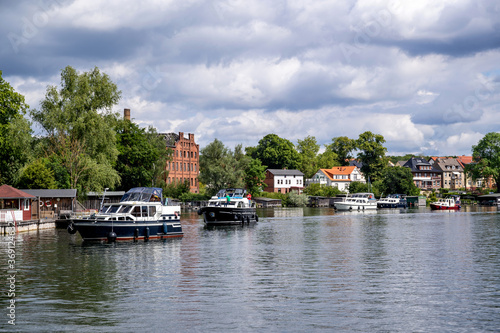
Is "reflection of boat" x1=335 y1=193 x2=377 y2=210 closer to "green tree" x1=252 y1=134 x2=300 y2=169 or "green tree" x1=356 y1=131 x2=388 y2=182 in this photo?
"green tree" x1=356 y1=131 x2=388 y2=182

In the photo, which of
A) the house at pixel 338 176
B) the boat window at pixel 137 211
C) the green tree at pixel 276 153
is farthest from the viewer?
the house at pixel 338 176

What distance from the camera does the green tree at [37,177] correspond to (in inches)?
2820

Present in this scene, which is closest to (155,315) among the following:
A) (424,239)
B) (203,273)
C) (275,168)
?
(203,273)

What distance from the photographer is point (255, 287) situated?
83.5ft

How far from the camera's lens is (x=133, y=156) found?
319 ft

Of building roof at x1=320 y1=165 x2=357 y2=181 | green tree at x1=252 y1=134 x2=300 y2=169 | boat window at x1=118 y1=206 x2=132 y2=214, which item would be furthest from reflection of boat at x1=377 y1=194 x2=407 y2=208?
boat window at x1=118 y1=206 x2=132 y2=214

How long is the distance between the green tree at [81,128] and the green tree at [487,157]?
11650 centimetres

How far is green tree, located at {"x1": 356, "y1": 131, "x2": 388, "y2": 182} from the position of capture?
16700cm

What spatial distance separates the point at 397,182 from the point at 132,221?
4765 inches

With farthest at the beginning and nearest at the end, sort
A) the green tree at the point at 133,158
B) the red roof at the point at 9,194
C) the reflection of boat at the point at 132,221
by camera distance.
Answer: the green tree at the point at 133,158
the red roof at the point at 9,194
the reflection of boat at the point at 132,221

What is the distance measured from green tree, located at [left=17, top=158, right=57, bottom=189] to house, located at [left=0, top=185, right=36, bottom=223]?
32.8 feet

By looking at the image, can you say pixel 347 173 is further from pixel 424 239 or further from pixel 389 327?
pixel 389 327

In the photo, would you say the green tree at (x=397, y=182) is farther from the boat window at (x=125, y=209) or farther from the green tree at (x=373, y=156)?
the boat window at (x=125, y=209)

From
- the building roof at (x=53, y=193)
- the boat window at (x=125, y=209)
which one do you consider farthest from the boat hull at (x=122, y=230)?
the building roof at (x=53, y=193)
